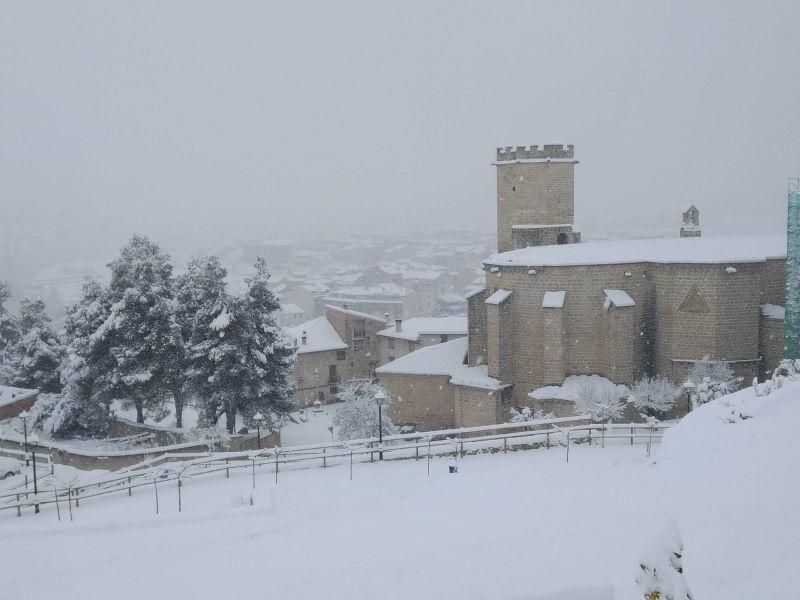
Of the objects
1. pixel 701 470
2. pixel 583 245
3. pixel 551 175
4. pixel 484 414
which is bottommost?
pixel 484 414

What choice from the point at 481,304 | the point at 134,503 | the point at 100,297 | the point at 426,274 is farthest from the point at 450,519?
the point at 426,274

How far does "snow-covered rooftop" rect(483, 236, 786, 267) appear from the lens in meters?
24.7

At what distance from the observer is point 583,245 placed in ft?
91.5

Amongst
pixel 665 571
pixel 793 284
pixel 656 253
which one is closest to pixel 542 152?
pixel 656 253

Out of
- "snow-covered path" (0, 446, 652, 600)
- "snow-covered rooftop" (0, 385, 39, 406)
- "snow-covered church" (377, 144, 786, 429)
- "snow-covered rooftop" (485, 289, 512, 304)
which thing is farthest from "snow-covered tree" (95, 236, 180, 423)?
"snow-covered path" (0, 446, 652, 600)

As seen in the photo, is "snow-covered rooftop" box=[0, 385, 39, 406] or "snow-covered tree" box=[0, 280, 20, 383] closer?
"snow-covered rooftop" box=[0, 385, 39, 406]

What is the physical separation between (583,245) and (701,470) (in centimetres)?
1832

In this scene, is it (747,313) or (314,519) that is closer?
(314,519)

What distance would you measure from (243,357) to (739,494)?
17964mm

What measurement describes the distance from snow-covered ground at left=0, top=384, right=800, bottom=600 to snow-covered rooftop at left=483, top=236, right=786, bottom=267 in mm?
12207

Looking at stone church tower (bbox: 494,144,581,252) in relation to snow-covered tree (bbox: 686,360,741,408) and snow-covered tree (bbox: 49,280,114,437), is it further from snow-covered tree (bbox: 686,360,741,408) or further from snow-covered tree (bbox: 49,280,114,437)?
snow-covered tree (bbox: 49,280,114,437)

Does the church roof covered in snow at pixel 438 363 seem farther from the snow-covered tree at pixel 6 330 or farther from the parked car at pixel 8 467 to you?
the snow-covered tree at pixel 6 330

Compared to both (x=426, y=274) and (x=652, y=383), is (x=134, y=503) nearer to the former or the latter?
(x=652, y=383)

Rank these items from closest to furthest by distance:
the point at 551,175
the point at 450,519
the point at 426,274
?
the point at 450,519 < the point at 551,175 < the point at 426,274
